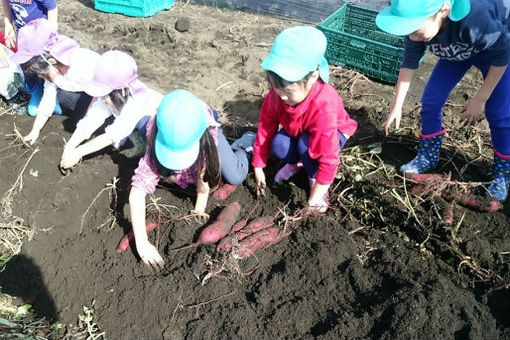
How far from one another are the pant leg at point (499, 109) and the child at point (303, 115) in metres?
0.82

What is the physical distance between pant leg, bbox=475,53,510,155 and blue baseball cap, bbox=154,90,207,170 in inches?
64.5

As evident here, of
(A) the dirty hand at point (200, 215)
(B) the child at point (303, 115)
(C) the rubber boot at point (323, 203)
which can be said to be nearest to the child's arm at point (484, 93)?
(B) the child at point (303, 115)

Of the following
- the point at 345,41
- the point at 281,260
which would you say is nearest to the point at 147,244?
the point at 281,260

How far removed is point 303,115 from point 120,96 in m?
1.29

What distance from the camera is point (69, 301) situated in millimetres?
2572

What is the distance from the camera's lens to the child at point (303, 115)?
2.15 meters

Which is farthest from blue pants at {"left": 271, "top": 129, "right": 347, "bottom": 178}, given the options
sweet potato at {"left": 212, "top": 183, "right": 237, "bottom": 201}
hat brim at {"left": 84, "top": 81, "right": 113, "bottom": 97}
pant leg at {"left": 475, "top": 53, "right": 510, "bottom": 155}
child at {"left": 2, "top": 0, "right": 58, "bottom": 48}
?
child at {"left": 2, "top": 0, "right": 58, "bottom": 48}

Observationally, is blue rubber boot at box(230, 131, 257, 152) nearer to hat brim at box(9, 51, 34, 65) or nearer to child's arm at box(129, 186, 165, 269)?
child's arm at box(129, 186, 165, 269)

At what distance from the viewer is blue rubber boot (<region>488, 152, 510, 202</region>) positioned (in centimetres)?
282

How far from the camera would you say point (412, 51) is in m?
2.66

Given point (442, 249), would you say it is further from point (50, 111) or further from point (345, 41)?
point (50, 111)

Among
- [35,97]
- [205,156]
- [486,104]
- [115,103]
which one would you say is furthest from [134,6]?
[486,104]

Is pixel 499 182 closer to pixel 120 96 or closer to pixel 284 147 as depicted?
pixel 284 147

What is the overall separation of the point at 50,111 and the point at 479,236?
332 centimetres
